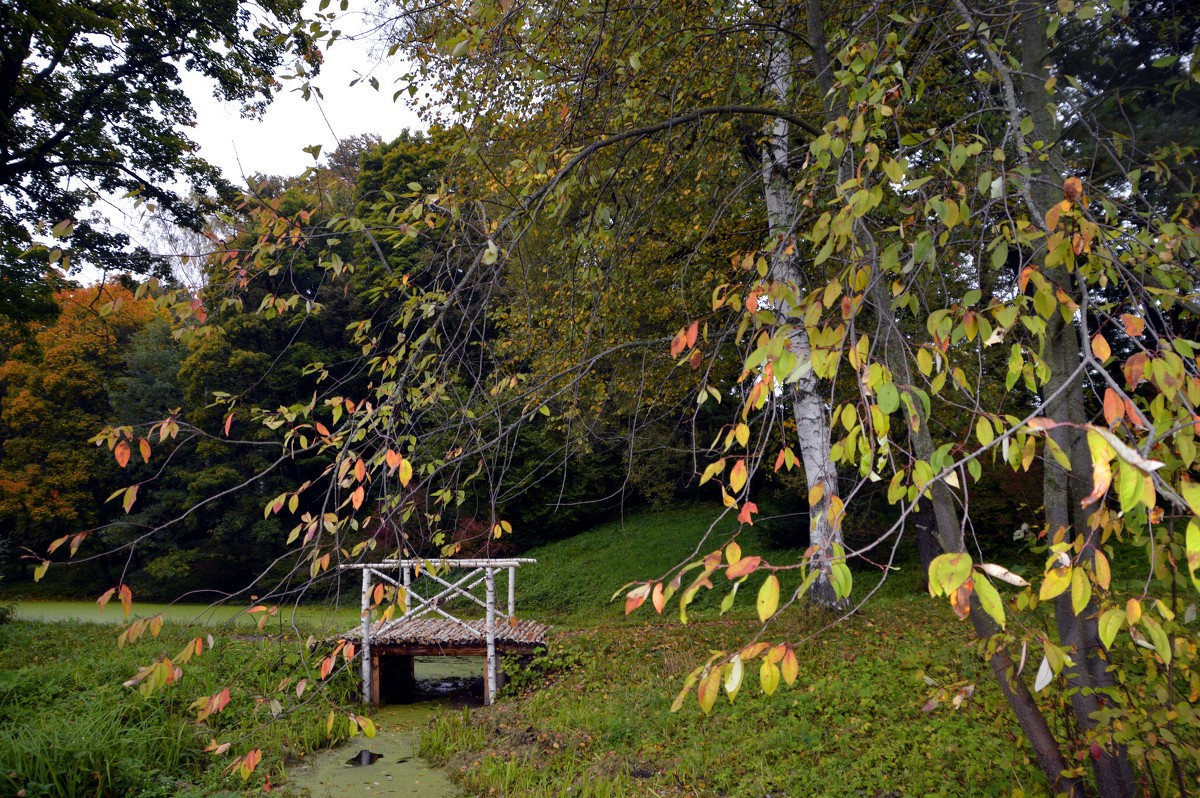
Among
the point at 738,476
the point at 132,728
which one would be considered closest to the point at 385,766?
the point at 132,728

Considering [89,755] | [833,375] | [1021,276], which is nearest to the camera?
[833,375]

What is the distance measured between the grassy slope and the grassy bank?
49.9 inches

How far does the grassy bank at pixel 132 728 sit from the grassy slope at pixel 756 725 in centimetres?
Result: 127

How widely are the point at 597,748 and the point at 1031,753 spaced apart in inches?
104

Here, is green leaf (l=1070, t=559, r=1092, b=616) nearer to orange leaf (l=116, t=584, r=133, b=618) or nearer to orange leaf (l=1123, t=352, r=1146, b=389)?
orange leaf (l=1123, t=352, r=1146, b=389)

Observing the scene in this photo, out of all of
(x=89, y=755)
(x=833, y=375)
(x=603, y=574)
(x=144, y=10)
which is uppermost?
(x=144, y=10)

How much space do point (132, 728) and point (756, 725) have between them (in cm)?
432

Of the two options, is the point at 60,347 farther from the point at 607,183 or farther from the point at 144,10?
the point at 607,183

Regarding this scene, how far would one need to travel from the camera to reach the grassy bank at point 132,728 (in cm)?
442

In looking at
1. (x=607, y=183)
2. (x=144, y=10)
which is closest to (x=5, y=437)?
(x=144, y=10)

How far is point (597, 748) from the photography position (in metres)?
4.93

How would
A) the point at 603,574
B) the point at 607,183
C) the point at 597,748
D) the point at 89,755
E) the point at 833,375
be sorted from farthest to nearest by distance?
the point at 603,574
the point at 597,748
the point at 89,755
the point at 607,183
the point at 833,375

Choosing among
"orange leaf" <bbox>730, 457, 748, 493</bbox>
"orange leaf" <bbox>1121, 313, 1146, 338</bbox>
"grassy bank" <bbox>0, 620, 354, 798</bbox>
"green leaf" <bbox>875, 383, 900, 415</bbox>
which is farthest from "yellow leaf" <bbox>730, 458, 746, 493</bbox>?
"grassy bank" <bbox>0, 620, 354, 798</bbox>

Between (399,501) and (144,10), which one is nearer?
(399,501)
